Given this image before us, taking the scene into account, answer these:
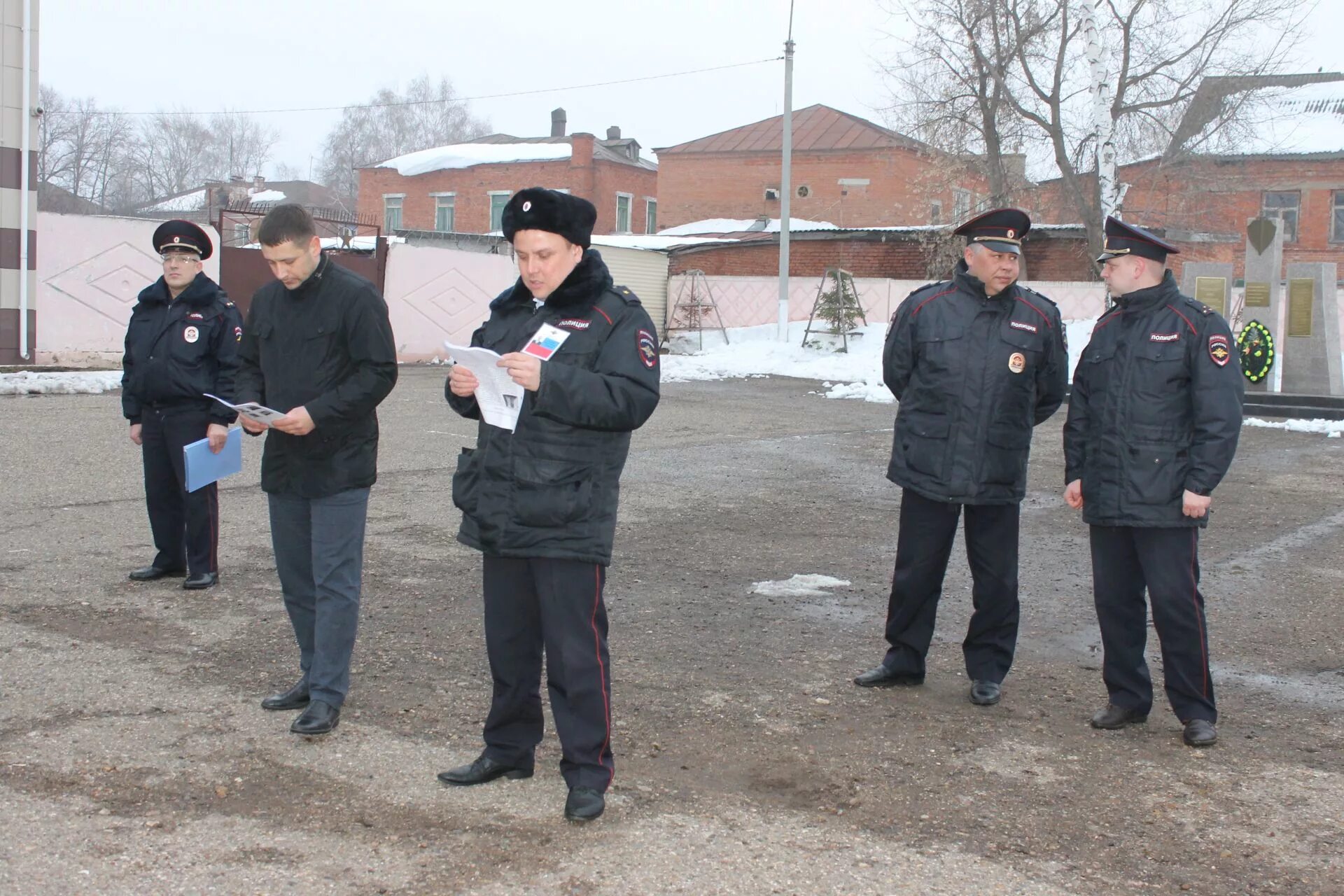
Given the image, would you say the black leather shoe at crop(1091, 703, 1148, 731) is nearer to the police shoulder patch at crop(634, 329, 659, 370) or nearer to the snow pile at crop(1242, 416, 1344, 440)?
the police shoulder patch at crop(634, 329, 659, 370)

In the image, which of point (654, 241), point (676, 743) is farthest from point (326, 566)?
point (654, 241)

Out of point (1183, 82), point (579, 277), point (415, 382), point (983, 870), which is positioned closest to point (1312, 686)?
point (983, 870)

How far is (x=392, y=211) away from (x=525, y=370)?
2192 inches

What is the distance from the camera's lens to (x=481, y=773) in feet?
12.4

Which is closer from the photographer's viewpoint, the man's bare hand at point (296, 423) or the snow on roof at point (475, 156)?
the man's bare hand at point (296, 423)

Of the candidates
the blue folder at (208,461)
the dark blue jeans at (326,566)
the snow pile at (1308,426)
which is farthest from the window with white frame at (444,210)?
the dark blue jeans at (326,566)

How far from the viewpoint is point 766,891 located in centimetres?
312

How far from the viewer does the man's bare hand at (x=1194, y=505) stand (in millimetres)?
4352

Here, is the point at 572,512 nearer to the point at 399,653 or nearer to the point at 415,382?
the point at 399,653

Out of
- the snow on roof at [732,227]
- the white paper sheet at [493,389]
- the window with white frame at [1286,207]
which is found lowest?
the white paper sheet at [493,389]

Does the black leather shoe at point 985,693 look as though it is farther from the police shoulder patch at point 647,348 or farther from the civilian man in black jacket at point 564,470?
the police shoulder patch at point 647,348

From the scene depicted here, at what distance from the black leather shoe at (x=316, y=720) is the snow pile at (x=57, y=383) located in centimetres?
1306

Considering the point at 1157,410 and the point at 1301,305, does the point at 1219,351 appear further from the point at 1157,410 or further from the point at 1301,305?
the point at 1301,305

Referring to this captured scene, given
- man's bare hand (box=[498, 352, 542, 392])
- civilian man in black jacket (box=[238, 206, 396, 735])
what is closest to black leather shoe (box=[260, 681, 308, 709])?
civilian man in black jacket (box=[238, 206, 396, 735])
